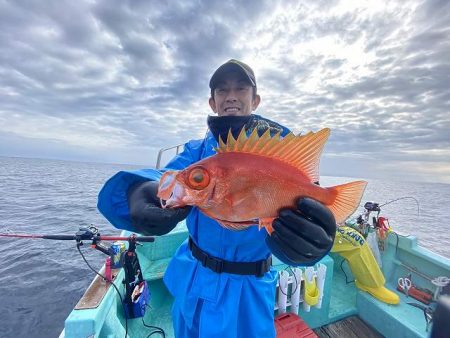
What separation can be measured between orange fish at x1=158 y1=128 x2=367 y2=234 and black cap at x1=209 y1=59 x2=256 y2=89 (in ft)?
3.60

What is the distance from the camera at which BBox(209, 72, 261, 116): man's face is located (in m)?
2.49

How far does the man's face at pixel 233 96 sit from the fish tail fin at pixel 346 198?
126 cm

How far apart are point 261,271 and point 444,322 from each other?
162 cm

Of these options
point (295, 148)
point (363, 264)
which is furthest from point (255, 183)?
point (363, 264)

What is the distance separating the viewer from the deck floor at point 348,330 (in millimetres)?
4238

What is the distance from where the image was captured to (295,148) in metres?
1.69

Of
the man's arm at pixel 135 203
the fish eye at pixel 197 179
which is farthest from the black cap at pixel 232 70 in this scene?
the fish eye at pixel 197 179

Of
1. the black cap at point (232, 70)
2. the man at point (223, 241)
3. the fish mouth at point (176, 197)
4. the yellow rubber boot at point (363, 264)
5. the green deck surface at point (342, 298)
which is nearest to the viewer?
the fish mouth at point (176, 197)

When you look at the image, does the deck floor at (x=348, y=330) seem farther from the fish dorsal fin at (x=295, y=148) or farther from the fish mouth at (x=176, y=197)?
the fish mouth at (x=176, y=197)

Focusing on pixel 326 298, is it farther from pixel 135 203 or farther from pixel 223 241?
pixel 135 203

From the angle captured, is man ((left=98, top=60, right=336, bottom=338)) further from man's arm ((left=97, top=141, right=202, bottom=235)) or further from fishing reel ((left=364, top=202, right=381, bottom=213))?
fishing reel ((left=364, top=202, right=381, bottom=213))

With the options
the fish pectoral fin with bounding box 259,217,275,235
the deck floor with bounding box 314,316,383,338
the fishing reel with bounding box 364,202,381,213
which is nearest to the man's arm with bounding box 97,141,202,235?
the fish pectoral fin with bounding box 259,217,275,235

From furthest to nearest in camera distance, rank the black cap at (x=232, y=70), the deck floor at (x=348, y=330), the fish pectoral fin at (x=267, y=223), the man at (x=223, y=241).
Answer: the deck floor at (x=348, y=330), the black cap at (x=232, y=70), the man at (x=223, y=241), the fish pectoral fin at (x=267, y=223)

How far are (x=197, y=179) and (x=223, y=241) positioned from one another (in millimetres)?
872
